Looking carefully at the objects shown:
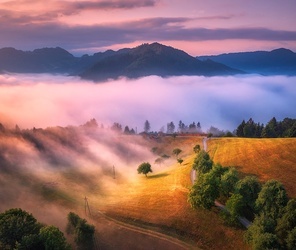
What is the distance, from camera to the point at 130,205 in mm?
119500

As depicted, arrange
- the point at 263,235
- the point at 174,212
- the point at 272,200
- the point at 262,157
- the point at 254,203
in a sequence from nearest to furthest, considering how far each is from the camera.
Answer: the point at 263,235, the point at 272,200, the point at 254,203, the point at 174,212, the point at 262,157

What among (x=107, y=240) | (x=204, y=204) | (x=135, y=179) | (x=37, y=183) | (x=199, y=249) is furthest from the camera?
(x=135, y=179)

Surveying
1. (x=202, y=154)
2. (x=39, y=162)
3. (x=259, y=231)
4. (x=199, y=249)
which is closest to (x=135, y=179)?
(x=202, y=154)

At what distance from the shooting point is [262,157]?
142375mm

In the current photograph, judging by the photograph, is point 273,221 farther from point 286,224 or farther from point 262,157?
point 262,157

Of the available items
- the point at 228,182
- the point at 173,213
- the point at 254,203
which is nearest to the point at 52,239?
the point at 173,213

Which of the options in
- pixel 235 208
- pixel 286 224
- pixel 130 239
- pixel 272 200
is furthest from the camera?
pixel 130 239

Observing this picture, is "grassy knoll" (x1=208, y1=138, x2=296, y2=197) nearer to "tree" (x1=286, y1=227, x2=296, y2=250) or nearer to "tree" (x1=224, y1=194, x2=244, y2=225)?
"tree" (x1=224, y1=194, x2=244, y2=225)

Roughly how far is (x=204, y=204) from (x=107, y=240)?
106ft

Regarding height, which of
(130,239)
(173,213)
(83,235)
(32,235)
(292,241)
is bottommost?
(130,239)

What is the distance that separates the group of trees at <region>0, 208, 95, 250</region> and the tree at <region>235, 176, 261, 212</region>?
4694 centimetres

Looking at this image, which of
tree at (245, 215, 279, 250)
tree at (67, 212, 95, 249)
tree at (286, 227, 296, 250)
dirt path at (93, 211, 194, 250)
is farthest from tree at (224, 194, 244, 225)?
tree at (67, 212, 95, 249)

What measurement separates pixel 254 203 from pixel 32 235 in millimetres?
64373

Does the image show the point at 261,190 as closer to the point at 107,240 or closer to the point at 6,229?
the point at 107,240
